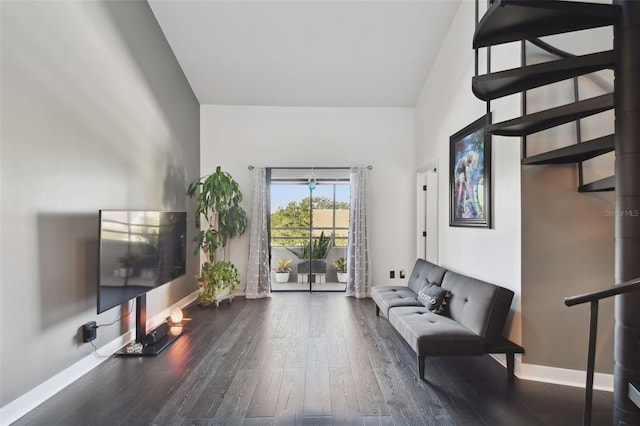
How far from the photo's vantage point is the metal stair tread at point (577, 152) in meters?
1.76

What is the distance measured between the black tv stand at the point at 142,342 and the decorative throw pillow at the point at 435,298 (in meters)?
2.53

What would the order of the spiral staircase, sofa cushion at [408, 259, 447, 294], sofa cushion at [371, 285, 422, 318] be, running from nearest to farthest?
the spiral staircase, sofa cushion at [371, 285, 422, 318], sofa cushion at [408, 259, 447, 294]

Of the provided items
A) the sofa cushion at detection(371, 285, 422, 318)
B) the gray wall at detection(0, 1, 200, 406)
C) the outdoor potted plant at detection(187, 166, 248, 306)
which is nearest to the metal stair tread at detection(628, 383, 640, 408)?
the sofa cushion at detection(371, 285, 422, 318)

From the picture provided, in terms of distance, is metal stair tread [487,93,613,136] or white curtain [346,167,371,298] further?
white curtain [346,167,371,298]

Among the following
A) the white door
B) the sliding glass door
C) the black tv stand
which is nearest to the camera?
the black tv stand

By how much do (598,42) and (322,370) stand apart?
3.18m

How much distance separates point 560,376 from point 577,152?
5.42 feet

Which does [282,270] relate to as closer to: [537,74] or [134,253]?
[134,253]

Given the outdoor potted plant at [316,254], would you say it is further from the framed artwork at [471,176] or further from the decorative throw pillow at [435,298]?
the decorative throw pillow at [435,298]

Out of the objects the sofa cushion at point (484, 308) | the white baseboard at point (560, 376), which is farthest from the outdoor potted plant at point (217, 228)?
the white baseboard at point (560, 376)

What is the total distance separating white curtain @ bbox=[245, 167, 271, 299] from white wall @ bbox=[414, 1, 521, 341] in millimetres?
2498

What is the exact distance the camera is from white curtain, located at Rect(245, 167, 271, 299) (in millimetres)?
5012

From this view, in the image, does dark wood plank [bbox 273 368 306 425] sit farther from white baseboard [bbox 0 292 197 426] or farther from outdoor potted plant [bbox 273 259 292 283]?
outdoor potted plant [bbox 273 259 292 283]

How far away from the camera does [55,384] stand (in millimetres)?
2250
